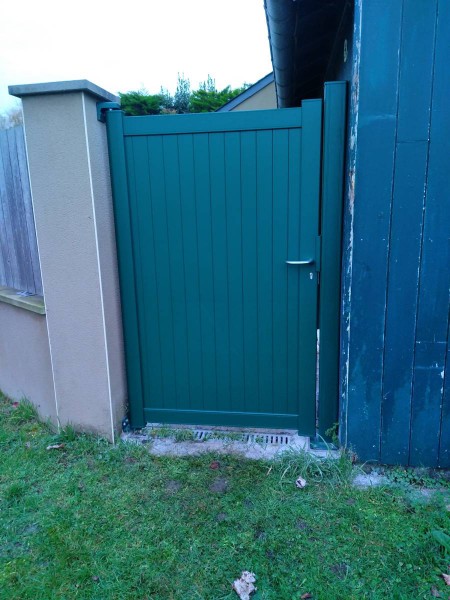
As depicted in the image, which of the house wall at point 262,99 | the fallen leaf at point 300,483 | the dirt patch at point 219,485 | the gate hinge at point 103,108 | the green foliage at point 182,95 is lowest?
the dirt patch at point 219,485

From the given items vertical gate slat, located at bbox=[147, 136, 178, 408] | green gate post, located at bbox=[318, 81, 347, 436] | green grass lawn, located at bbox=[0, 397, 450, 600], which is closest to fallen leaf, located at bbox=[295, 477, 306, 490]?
green grass lawn, located at bbox=[0, 397, 450, 600]

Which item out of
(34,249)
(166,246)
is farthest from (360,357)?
(34,249)

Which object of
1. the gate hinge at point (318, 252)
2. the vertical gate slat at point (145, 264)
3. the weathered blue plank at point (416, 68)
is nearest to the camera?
the weathered blue plank at point (416, 68)

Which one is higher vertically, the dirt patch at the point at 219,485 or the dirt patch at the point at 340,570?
the dirt patch at the point at 219,485

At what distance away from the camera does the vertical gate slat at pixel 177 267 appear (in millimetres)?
2658

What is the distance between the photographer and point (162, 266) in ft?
9.21

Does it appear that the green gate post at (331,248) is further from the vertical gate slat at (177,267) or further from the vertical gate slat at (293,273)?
the vertical gate slat at (177,267)

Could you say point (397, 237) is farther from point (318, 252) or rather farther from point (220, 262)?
point (220, 262)

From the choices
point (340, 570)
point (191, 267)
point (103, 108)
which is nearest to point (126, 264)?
point (191, 267)

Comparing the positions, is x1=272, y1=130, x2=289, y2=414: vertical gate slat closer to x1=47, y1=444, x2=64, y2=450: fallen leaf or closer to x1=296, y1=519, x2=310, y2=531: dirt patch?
x1=296, y1=519, x2=310, y2=531: dirt patch

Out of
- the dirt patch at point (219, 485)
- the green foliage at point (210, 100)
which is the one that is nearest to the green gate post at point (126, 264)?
the dirt patch at point (219, 485)

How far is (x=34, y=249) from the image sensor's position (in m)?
3.07

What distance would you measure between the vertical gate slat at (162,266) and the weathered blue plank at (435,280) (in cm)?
148

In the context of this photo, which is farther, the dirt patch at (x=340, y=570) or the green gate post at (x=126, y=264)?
the green gate post at (x=126, y=264)
